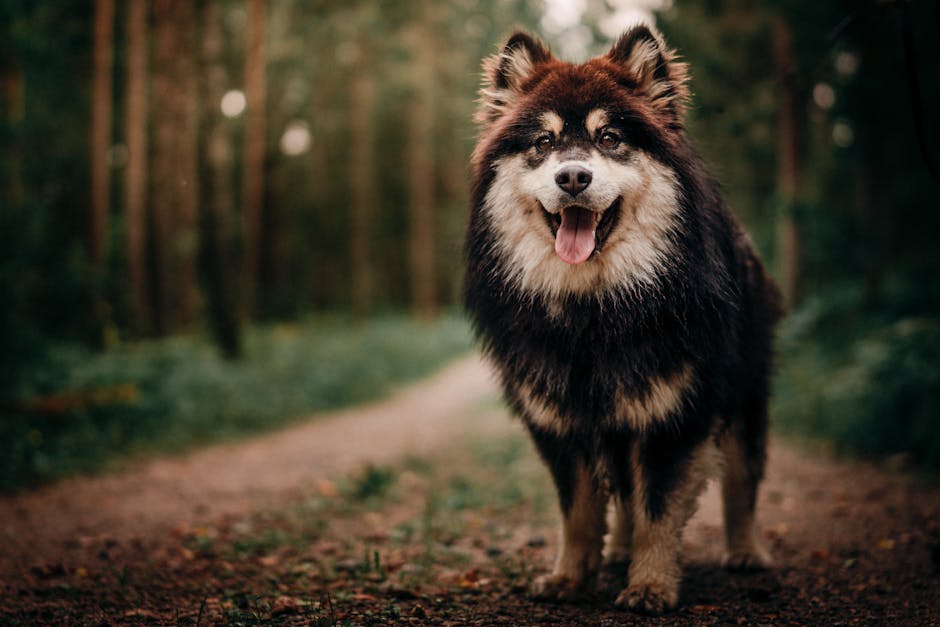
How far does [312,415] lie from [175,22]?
840cm

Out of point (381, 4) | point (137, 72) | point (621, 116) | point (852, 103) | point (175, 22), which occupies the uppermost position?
point (381, 4)

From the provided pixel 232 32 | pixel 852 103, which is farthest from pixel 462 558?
pixel 232 32

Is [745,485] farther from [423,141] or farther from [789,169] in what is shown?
[423,141]

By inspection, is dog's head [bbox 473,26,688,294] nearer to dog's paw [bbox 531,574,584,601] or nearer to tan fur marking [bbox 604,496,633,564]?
dog's paw [bbox 531,574,584,601]

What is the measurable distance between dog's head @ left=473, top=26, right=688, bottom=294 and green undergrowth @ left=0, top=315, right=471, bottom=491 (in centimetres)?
554

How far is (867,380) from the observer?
739cm

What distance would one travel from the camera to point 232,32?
2030cm

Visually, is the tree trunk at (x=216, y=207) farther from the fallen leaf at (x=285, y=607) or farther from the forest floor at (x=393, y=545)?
the fallen leaf at (x=285, y=607)

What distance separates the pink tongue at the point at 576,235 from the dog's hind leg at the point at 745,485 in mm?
1633

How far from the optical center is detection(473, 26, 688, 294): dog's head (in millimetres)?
3324

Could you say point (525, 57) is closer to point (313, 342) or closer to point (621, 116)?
point (621, 116)

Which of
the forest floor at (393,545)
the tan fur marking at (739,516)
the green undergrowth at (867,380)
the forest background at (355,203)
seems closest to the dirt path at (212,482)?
the forest floor at (393,545)

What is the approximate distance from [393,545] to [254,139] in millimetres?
12057

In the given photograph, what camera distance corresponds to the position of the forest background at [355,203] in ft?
24.4
